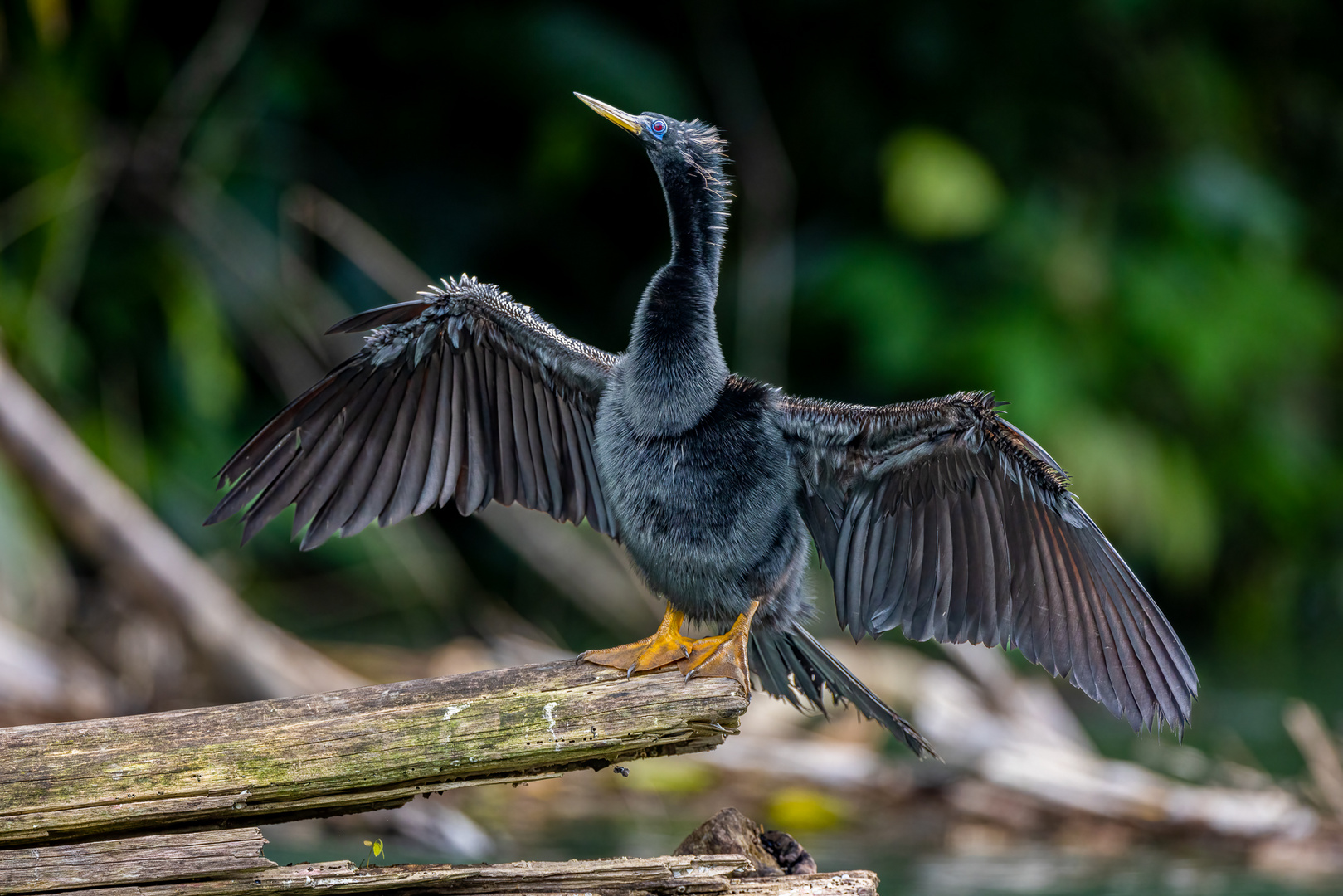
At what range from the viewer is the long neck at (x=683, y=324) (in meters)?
3.33

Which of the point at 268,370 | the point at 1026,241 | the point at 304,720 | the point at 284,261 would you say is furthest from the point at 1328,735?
the point at 268,370

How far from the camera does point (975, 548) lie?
11.0 feet

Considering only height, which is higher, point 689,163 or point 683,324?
point 689,163

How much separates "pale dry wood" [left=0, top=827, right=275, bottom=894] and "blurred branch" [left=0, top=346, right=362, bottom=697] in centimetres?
334

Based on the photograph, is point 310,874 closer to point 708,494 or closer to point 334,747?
point 334,747

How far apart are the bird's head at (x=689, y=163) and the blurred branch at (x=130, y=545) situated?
3.44 m

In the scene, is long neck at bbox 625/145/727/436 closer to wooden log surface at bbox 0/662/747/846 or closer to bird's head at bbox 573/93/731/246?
bird's head at bbox 573/93/731/246

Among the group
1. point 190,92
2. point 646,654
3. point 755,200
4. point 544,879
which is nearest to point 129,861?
point 544,879

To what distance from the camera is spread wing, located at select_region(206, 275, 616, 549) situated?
3.59 metres

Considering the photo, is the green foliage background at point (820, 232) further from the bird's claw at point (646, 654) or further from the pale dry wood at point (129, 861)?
the pale dry wood at point (129, 861)

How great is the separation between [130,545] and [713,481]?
12.6 ft

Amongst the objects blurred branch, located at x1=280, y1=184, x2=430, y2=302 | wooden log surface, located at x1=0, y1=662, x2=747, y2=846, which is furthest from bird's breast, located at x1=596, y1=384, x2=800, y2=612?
blurred branch, located at x1=280, y1=184, x2=430, y2=302

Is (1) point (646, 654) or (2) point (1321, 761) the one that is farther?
(2) point (1321, 761)

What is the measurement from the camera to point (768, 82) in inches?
442
